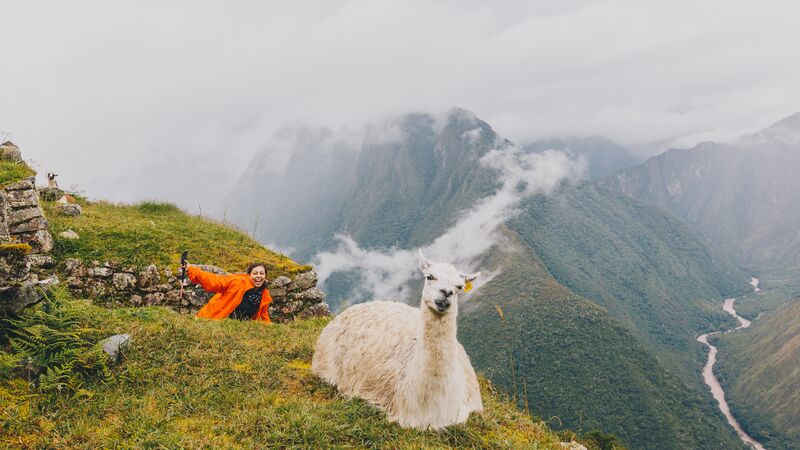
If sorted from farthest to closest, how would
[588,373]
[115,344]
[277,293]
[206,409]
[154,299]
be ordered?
[588,373] → [277,293] → [154,299] → [115,344] → [206,409]

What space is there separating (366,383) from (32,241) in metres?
8.94

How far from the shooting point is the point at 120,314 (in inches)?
298

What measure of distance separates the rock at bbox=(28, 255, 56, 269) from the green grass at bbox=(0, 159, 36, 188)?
1.99m

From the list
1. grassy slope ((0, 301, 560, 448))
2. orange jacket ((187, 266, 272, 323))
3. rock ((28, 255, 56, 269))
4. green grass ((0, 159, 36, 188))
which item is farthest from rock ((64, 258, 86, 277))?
grassy slope ((0, 301, 560, 448))

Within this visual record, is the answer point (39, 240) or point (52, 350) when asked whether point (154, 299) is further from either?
point (52, 350)

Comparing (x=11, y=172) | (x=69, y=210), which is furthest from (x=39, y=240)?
(x=69, y=210)

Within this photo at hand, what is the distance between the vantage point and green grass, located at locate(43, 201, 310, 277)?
10.9 m

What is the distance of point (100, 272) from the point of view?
404 inches

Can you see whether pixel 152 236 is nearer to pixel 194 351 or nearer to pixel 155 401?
pixel 194 351

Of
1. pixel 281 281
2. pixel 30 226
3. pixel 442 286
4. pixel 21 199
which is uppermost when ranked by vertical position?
pixel 442 286

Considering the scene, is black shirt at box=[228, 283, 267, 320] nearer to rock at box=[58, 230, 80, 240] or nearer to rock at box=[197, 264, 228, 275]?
rock at box=[197, 264, 228, 275]

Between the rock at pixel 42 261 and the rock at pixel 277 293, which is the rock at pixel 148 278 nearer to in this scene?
the rock at pixel 42 261

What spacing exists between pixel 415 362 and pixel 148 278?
836 centimetres

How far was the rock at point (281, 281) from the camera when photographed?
12273mm
